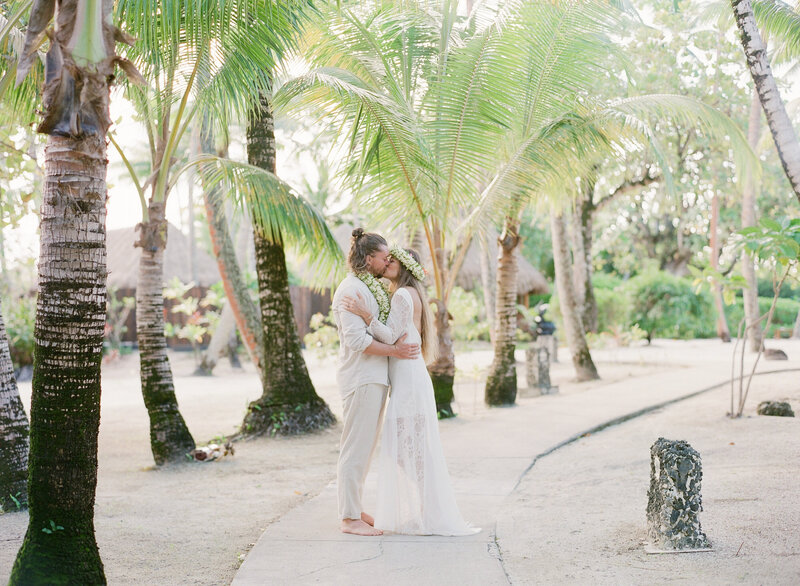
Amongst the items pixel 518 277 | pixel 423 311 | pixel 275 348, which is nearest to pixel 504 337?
pixel 275 348

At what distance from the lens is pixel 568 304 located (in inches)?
585

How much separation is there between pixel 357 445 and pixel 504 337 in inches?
284

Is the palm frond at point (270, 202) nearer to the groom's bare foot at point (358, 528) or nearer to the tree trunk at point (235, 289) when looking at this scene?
the tree trunk at point (235, 289)

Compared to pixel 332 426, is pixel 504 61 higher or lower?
higher

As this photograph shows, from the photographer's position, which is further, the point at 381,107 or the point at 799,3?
the point at 799,3

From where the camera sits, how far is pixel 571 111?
9.71 m

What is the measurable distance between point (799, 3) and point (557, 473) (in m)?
8.64

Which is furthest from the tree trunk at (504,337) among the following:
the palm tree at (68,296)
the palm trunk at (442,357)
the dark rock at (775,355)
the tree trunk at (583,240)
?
the palm tree at (68,296)

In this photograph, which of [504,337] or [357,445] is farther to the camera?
[504,337]

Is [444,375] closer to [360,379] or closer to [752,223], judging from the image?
[360,379]

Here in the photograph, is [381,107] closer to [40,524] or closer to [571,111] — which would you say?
[571,111]

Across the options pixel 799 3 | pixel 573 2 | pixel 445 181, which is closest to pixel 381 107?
pixel 445 181

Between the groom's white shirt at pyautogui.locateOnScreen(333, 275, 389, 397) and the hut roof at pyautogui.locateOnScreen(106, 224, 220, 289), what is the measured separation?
23.6 metres

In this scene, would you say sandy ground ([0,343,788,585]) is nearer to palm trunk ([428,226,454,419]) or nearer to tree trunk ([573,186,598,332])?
palm trunk ([428,226,454,419])
